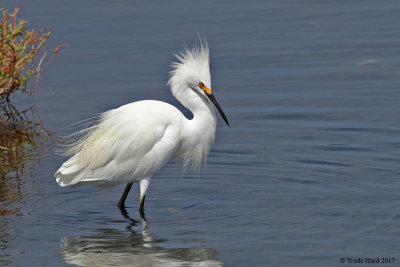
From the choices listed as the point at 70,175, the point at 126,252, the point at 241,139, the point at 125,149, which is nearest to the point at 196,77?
the point at 125,149

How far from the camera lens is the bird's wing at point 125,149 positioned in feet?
26.4

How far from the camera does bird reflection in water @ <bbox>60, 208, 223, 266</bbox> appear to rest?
6.86 metres

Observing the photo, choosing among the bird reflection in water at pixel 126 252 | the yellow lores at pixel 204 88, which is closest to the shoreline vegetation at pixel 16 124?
the bird reflection in water at pixel 126 252

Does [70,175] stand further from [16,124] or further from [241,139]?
[16,124]

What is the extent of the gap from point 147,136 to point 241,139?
239cm

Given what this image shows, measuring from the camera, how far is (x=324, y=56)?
13227 mm

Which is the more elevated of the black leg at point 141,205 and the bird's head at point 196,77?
the bird's head at point 196,77

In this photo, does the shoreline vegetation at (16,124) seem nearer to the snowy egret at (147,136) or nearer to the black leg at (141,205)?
the snowy egret at (147,136)

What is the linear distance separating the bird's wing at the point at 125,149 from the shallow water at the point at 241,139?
1.14ft

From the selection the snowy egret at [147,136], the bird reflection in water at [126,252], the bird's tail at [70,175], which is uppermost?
the snowy egret at [147,136]

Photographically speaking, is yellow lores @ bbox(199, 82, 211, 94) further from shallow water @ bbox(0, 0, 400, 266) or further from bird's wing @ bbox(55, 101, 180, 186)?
shallow water @ bbox(0, 0, 400, 266)

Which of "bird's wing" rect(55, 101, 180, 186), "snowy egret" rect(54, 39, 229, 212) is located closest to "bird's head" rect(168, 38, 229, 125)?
"snowy egret" rect(54, 39, 229, 212)

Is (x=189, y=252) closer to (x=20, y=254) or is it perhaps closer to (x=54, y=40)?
(x=20, y=254)

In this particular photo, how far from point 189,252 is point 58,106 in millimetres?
5249
